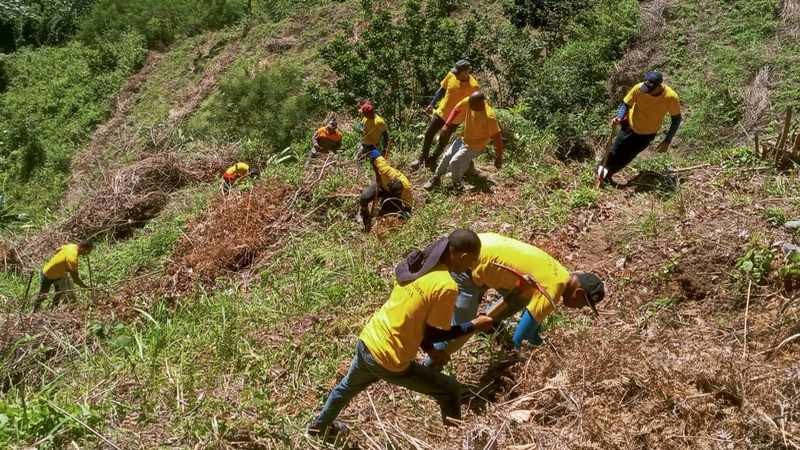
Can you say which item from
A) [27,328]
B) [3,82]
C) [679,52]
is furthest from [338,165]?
[3,82]

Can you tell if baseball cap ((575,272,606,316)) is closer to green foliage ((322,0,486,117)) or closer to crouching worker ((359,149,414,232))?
crouching worker ((359,149,414,232))

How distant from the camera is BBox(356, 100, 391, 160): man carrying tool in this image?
862cm

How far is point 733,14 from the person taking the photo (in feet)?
35.0

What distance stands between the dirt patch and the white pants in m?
2.00

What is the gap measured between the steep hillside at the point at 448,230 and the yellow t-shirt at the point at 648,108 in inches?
27.5

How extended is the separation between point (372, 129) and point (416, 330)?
533 cm

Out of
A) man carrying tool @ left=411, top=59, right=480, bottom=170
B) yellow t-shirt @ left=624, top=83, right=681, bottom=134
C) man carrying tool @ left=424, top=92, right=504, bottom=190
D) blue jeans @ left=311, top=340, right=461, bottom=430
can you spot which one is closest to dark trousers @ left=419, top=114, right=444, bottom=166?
man carrying tool @ left=411, top=59, right=480, bottom=170

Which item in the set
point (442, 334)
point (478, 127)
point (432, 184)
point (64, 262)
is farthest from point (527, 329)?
point (64, 262)

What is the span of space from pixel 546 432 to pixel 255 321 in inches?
116

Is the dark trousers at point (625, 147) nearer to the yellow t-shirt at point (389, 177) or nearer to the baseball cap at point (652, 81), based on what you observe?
the baseball cap at point (652, 81)

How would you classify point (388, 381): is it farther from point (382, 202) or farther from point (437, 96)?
point (437, 96)

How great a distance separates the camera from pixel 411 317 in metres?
3.68

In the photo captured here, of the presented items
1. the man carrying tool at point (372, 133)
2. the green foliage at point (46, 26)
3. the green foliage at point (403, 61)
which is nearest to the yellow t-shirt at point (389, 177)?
the man carrying tool at point (372, 133)

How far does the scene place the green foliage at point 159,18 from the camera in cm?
2130
